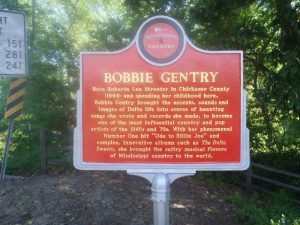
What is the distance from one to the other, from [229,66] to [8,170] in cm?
757

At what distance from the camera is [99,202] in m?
6.54

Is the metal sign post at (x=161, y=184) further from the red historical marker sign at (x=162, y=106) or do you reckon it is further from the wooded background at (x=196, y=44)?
the wooded background at (x=196, y=44)

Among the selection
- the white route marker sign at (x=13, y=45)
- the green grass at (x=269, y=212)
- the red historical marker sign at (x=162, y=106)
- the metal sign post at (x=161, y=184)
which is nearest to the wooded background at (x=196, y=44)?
the green grass at (x=269, y=212)

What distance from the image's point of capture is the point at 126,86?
3.84 m

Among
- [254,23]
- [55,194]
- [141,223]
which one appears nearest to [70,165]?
[55,194]

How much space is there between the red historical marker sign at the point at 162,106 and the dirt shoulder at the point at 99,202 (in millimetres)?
2314

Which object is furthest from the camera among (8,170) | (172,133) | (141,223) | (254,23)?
(8,170)

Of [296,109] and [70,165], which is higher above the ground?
[296,109]

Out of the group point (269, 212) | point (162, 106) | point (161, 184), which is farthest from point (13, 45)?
point (269, 212)

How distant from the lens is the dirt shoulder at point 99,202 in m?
5.97

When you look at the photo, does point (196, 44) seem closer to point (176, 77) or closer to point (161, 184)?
point (176, 77)

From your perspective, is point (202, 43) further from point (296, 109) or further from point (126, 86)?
point (126, 86)

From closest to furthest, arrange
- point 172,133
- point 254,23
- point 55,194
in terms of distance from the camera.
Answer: point 172,133, point 55,194, point 254,23

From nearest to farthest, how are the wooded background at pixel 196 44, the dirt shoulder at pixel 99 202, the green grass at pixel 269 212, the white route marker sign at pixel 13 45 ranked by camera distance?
the green grass at pixel 269 212 < the dirt shoulder at pixel 99 202 < the white route marker sign at pixel 13 45 < the wooded background at pixel 196 44
